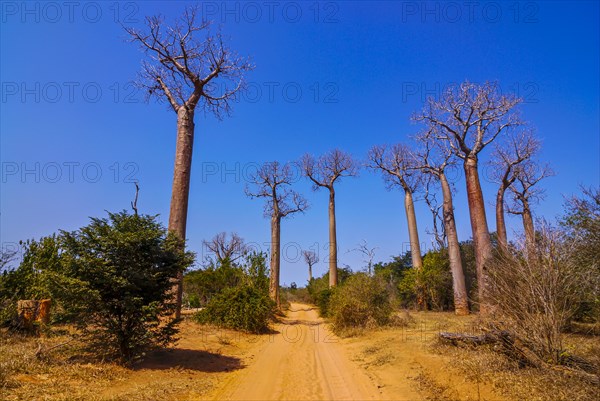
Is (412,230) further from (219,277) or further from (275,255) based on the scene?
(219,277)

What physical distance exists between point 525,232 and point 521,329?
1.75m

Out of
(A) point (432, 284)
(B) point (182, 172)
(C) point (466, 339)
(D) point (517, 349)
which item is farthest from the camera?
(A) point (432, 284)

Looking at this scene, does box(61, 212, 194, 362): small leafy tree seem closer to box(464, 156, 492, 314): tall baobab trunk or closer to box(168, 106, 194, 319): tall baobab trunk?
box(168, 106, 194, 319): tall baobab trunk

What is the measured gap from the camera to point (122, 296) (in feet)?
22.4

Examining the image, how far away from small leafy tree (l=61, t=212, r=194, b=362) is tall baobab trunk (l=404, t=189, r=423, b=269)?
18.7m

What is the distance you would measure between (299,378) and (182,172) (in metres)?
7.93

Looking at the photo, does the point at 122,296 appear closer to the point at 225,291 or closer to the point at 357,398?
the point at 357,398

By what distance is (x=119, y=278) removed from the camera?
652 centimetres

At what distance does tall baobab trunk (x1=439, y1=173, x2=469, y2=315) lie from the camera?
17.5 m

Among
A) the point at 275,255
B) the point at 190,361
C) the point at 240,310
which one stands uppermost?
the point at 275,255

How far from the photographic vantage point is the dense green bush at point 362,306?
44.2 feet

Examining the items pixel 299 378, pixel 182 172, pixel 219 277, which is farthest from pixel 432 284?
pixel 299 378

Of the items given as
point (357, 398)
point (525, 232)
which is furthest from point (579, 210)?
point (357, 398)

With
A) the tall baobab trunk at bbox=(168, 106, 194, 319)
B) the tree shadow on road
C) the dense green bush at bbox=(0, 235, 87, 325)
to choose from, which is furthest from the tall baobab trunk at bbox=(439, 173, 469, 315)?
the dense green bush at bbox=(0, 235, 87, 325)
